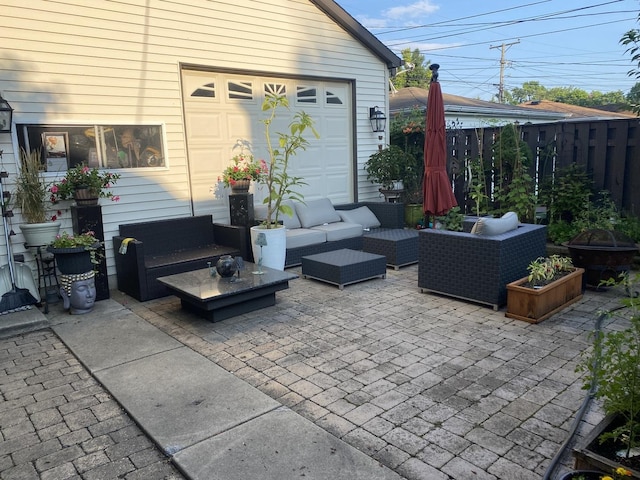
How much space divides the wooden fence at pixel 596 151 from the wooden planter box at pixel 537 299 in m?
2.48

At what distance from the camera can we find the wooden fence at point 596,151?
6035mm

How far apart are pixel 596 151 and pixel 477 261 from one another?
3289 millimetres

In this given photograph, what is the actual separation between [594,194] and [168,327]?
5721mm

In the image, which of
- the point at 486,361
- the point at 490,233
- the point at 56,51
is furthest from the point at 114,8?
the point at 486,361

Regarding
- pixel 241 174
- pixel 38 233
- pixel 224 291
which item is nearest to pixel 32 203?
pixel 38 233

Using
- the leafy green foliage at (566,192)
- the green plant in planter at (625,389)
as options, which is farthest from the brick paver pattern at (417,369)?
the leafy green foliage at (566,192)

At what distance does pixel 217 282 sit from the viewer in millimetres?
4539

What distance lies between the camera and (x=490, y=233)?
4430 millimetres

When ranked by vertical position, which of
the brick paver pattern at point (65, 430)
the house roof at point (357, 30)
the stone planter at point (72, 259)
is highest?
the house roof at point (357, 30)

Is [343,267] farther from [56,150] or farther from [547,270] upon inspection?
[56,150]

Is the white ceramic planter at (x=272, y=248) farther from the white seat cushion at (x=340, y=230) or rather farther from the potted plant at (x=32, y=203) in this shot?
the potted plant at (x=32, y=203)

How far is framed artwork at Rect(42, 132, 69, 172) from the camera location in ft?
16.7

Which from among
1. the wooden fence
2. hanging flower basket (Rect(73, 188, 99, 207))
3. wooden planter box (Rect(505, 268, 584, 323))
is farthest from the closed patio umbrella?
hanging flower basket (Rect(73, 188, 99, 207))

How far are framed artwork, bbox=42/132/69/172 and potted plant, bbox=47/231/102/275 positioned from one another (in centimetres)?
96
